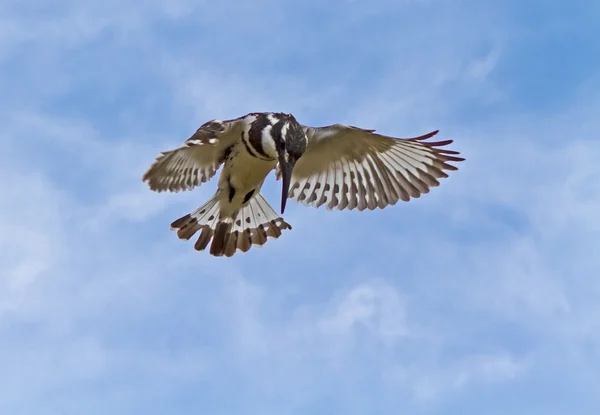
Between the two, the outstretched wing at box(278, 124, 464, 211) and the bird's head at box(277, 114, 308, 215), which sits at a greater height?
the outstretched wing at box(278, 124, 464, 211)

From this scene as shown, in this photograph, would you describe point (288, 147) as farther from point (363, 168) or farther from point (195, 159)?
point (363, 168)

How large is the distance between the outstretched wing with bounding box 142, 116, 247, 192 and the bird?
13mm

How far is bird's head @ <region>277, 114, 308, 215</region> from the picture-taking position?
991cm

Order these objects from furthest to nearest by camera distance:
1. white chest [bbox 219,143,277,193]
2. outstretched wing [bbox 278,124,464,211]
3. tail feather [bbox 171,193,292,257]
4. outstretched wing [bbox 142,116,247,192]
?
tail feather [bbox 171,193,292,257] → outstretched wing [bbox 278,124,464,211] → white chest [bbox 219,143,277,193] → outstretched wing [bbox 142,116,247,192]

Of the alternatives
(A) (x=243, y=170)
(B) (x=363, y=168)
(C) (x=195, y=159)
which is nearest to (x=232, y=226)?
(A) (x=243, y=170)

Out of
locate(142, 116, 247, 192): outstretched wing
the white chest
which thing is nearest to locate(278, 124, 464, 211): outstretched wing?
the white chest

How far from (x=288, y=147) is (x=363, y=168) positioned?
1.68 m

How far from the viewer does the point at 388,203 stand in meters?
11.2

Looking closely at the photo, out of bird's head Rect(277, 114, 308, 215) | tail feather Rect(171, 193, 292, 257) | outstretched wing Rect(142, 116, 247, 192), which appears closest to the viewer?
outstretched wing Rect(142, 116, 247, 192)

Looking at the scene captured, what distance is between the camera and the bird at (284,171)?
10.0 m

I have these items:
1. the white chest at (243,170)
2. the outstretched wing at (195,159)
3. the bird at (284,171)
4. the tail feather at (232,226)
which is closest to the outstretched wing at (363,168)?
the bird at (284,171)

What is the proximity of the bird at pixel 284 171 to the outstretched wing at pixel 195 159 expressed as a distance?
0.04 ft

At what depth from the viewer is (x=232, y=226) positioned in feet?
37.5

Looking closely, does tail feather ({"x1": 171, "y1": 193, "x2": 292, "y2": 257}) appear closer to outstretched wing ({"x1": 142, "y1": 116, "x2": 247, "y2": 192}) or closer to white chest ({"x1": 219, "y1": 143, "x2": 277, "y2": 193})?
white chest ({"x1": 219, "y1": 143, "x2": 277, "y2": 193})
